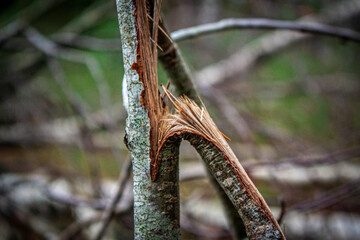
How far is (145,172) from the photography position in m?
0.35

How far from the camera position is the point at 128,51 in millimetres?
340

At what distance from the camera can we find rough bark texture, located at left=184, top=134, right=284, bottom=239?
0.32m

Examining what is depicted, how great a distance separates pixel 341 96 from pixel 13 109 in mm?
3341

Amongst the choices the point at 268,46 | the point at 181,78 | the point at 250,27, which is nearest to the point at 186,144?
the point at 268,46

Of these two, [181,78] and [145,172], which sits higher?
[181,78]

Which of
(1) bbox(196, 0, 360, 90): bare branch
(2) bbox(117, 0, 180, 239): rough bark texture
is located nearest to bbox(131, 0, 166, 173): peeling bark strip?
(2) bbox(117, 0, 180, 239): rough bark texture

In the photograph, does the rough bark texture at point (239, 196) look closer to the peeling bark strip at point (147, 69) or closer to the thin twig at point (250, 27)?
the peeling bark strip at point (147, 69)

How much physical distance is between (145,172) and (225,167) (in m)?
0.11

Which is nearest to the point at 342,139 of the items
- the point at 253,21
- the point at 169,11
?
the point at 253,21

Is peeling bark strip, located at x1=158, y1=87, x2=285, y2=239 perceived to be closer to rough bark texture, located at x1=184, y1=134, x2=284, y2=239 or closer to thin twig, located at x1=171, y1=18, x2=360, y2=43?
rough bark texture, located at x1=184, y1=134, x2=284, y2=239

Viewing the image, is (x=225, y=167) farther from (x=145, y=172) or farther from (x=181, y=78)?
(x=181, y=78)

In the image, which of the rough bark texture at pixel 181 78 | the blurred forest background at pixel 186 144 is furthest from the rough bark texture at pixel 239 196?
the blurred forest background at pixel 186 144

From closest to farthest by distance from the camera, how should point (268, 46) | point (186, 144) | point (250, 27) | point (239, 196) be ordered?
point (239, 196), point (250, 27), point (186, 144), point (268, 46)

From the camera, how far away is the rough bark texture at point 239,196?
1.06 feet
